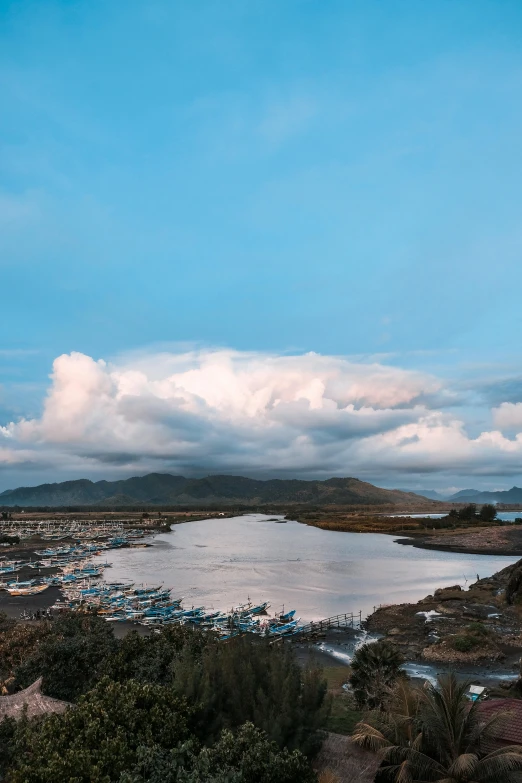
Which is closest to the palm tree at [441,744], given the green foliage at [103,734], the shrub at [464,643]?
the green foliage at [103,734]

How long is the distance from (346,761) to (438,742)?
9.19 feet

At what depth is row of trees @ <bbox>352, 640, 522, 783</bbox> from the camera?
14.8m

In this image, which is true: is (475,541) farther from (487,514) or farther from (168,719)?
(168,719)

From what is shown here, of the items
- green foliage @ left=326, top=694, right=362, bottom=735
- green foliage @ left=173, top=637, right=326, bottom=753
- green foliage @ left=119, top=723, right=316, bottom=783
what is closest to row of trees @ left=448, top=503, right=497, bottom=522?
green foliage @ left=326, top=694, right=362, bottom=735

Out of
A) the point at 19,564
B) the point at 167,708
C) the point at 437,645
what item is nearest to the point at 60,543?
the point at 19,564

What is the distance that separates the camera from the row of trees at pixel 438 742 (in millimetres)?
14758

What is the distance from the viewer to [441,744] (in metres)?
15.8

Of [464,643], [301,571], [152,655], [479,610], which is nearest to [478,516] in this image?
[301,571]

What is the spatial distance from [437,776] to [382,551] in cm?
10963

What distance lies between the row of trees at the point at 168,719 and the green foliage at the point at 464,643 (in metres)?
26.3

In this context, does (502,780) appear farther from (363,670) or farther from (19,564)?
(19,564)

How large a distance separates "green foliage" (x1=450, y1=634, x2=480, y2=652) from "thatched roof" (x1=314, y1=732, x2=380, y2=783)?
27072 millimetres

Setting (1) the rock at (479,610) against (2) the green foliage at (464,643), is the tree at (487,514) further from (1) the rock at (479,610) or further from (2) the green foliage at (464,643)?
(2) the green foliage at (464,643)

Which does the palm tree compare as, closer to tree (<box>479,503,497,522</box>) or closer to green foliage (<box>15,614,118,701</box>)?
green foliage (<box>15,614,118,701</box>)
